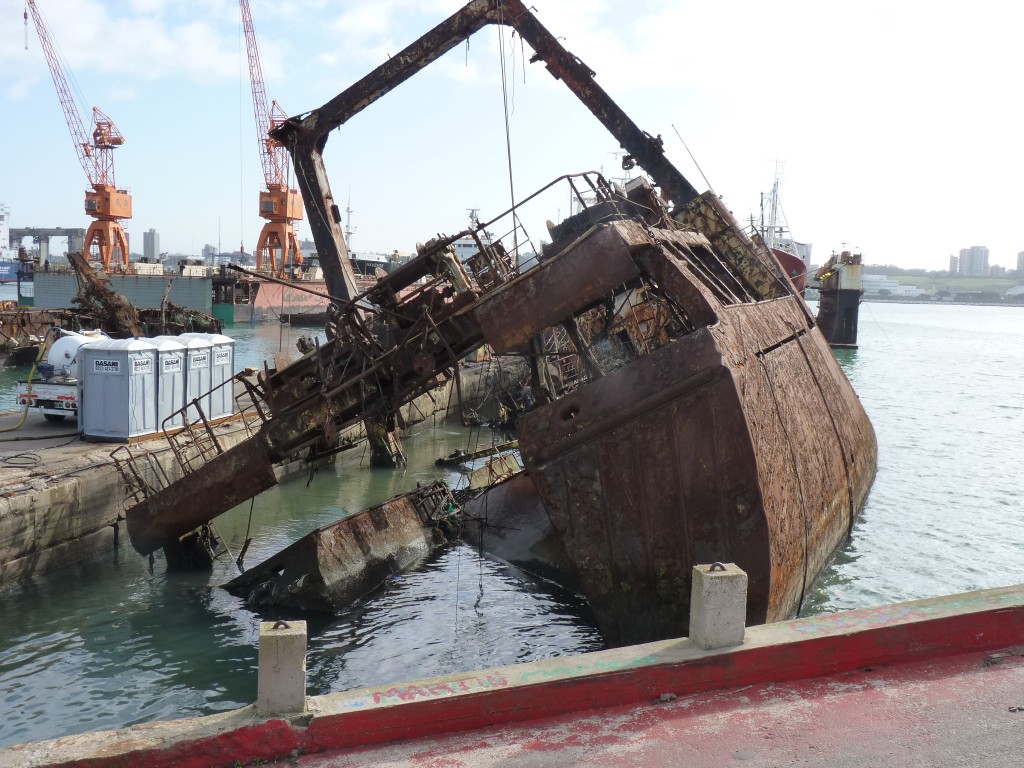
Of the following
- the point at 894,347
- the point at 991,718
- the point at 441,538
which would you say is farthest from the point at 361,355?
the point at 894,347

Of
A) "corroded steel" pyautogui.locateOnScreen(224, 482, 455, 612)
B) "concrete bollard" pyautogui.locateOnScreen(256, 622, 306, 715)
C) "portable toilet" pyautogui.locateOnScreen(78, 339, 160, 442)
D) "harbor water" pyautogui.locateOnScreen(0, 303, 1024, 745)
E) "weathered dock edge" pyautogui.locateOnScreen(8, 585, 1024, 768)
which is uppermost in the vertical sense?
"portable toilet" pyautogui.locateOnScreen(78, 339, 160, 442)

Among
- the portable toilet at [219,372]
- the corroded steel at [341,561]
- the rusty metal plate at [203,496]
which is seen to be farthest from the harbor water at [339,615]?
the portable toilet at [219,372]

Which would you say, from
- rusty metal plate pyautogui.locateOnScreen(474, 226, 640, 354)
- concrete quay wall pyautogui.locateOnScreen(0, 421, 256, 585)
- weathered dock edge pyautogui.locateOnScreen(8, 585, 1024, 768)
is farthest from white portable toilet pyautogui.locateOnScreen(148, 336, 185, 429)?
weathered dock edge pyautogui.locateOnScreen(8, 585, 1024, 768)

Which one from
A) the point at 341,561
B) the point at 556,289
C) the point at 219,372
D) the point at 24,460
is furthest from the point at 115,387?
the point at 556,289

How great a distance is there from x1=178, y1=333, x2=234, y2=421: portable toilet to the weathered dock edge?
13.3m

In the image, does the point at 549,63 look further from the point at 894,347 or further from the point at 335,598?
the point at 894,347

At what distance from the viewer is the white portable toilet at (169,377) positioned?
16.2 m

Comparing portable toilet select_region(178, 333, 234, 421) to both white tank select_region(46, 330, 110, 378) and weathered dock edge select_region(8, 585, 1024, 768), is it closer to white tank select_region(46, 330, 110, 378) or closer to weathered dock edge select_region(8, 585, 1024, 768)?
white tank select_region(46, 330, 110, 378)

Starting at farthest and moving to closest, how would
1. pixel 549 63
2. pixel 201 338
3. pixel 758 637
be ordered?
pixel 549 63 < pixel 201 338 < pixel 758 637

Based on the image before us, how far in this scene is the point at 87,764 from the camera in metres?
5.04

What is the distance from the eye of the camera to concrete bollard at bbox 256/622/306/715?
5.14 meters

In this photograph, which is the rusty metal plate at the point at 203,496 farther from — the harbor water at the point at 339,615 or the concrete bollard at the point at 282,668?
the concrete bollard at the point at 282,668

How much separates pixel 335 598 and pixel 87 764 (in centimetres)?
626

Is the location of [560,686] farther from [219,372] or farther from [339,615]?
[219,372]
